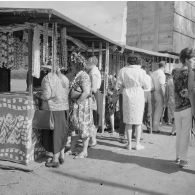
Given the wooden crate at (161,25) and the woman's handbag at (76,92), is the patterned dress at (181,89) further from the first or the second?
the wooden crate at (161,25)

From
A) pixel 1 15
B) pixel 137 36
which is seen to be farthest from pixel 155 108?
pixel 137 36

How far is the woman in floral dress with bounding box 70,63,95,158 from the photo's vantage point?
5.32 metres

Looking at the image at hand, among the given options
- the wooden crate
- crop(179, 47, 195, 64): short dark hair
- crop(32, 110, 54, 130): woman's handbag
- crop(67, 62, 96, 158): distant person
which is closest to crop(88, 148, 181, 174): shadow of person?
crop(67, 62, 96, 158): distant person

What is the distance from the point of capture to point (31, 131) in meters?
5.15

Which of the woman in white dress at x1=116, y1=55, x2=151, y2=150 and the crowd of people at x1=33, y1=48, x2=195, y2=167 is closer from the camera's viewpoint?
the crowd of people at x1=33, y1=48, x2=195, y2=167

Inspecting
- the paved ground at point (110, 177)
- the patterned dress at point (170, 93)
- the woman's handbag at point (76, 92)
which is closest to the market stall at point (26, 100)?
the paved ground at point (110, 177)

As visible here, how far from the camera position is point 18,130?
515 cm

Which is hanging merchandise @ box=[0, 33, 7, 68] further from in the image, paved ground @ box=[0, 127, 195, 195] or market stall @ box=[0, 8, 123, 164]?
paved ground @ box=[0, 127, 195, 195]

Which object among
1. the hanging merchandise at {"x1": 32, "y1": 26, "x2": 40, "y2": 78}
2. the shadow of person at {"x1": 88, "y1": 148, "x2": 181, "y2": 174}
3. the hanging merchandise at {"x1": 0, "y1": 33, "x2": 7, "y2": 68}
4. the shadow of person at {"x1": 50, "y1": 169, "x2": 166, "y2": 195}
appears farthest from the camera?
Result: the hanging merchandise at {"x1": 0, "y1": 33, "x2": 7, "y2": 68}

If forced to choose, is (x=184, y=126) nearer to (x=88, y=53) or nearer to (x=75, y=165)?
(x=75, y=165)

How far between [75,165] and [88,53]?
4.46 m

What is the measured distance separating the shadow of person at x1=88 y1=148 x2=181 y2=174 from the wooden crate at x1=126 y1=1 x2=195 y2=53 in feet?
28.1

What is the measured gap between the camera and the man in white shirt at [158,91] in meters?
8.37

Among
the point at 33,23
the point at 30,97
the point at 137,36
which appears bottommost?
the point at 30,97
